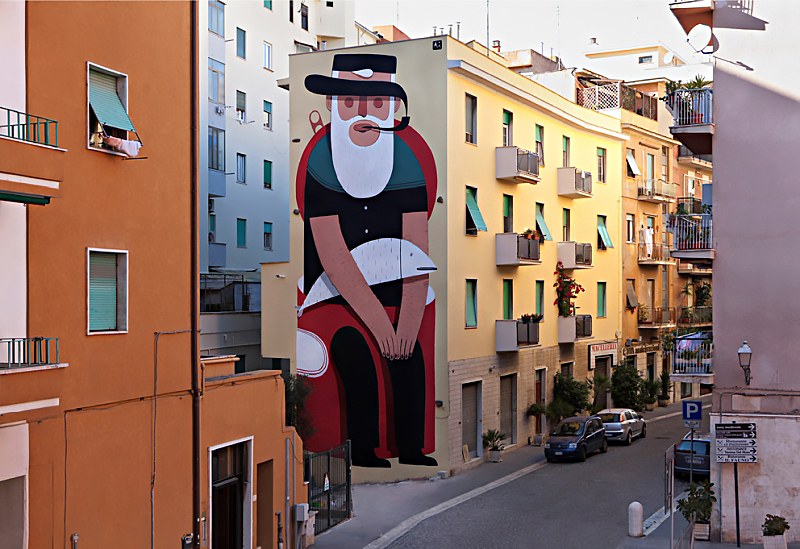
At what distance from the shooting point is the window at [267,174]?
44312mm

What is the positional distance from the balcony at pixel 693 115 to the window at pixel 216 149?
22623mm

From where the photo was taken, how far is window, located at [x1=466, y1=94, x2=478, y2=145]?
101 feet

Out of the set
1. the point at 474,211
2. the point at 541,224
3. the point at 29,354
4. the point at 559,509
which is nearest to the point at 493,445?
the point at 559,509

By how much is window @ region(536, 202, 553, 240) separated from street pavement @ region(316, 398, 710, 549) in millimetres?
9133

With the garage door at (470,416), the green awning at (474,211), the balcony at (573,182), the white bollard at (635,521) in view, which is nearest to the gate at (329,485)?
the white bollard at (635,521)

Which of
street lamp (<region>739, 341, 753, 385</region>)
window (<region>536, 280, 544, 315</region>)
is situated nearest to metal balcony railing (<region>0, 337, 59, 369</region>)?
street lamp (<region>739, 341, 753, 385</region>)

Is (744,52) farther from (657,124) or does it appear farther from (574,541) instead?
(657,124)

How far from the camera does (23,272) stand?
505 inches

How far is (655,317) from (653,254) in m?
3.22

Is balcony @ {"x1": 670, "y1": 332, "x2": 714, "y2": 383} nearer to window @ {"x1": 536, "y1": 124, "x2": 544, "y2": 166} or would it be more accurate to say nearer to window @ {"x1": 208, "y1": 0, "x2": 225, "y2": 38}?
window @ {"x1": 536, "y1": 124, "x2": 544, "y2": 166}

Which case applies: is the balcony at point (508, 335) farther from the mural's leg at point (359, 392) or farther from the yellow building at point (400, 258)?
the mural's leg at point (359, 392)

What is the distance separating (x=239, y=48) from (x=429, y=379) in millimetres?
21915

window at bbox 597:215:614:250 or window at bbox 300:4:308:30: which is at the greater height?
window at bbox 300:4:308:30

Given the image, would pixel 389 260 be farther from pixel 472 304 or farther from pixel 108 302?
pixel 108 302
